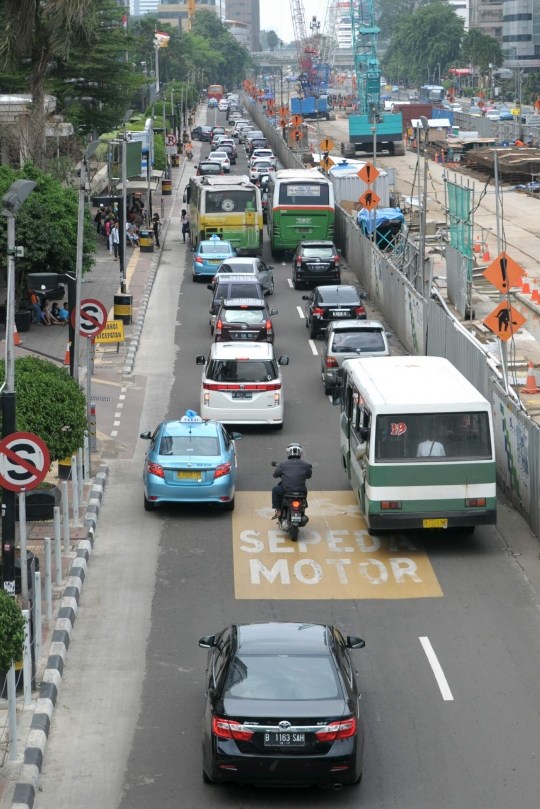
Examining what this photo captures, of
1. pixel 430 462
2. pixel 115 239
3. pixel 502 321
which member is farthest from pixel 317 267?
pixel 430 462

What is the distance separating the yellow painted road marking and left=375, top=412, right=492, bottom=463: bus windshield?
156 cm

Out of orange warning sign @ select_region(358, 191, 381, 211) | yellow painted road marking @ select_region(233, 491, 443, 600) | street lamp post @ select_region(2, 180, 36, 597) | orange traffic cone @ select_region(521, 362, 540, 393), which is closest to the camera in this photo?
street lamp post @ select_region(2, 180, 36, 597)

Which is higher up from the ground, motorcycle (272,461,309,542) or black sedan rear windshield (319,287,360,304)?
black sedan rear windshield (319,287,360,304)

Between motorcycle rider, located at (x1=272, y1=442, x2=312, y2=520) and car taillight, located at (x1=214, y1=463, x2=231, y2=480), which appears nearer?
motorcycle rider, located at (x1=272, y1=442, x2=312, y2=520)

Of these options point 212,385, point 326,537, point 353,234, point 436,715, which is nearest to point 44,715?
point 436,715

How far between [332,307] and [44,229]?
8595 mm

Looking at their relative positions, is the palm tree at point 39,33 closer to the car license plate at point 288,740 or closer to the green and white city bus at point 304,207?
the green and white city bus at point 304,207

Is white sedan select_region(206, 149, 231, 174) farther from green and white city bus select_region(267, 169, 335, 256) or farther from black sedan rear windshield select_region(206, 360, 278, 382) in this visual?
black sedan rear windshield select_region(206, 360, 278, 382)

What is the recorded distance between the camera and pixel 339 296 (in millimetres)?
34594

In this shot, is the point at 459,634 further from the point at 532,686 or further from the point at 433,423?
the point at 433,423

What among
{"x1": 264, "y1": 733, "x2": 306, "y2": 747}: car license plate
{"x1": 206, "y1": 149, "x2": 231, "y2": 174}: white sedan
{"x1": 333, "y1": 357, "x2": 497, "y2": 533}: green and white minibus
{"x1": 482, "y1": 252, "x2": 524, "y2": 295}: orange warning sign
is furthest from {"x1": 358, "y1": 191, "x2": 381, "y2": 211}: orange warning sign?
{"x1": 206, "y1": 149, "x2": 231, "y2": 174}: white sedan

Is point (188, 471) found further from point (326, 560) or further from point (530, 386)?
point (530, 386)

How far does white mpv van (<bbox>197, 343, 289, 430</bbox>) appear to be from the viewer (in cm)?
2473

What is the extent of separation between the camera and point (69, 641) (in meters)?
14.9
